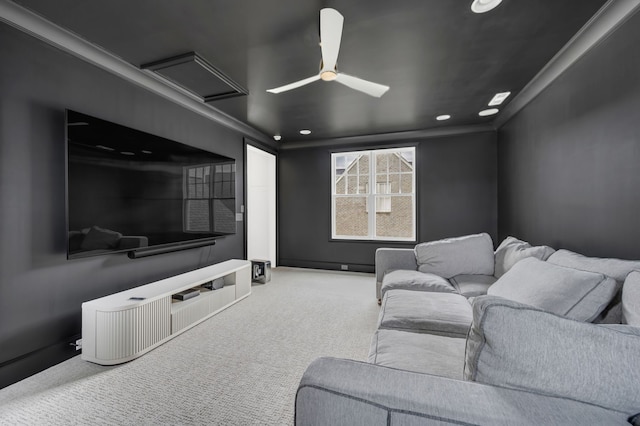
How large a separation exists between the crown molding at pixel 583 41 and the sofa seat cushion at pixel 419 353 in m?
2.36

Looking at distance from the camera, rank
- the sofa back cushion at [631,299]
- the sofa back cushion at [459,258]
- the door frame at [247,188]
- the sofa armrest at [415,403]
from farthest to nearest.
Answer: the door frame at [247,188] < the sofa back cushion at [459,258] < the sofa back cushion at [631,299] < the sofa armrest at [415,403]

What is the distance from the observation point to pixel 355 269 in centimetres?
516

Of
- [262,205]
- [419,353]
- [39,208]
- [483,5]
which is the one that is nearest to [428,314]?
[419,353]

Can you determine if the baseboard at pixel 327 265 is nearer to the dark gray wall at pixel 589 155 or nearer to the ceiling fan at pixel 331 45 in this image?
the dark gray wall at pixel 589 155

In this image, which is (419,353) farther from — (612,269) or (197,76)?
(197,76)

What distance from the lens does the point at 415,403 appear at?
25.4 inches

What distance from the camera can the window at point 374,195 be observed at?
16.5ft

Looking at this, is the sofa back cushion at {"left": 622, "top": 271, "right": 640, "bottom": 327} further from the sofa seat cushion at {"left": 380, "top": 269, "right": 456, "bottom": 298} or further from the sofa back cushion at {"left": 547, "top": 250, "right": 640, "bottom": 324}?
the sofa seat cushion at {"left": 380, "top": 269, "right": 456, "bottom": 298}

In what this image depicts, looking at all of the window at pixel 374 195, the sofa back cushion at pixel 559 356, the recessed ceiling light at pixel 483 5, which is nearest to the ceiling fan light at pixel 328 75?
the recessed ceiling light at pixel 483 5

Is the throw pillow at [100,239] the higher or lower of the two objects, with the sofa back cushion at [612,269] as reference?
higher

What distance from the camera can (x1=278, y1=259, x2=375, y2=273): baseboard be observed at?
5105mm

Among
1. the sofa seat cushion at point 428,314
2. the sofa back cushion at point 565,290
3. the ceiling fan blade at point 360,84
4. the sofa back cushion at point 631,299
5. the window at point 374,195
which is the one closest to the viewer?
the sofa back cushion at point 631,299

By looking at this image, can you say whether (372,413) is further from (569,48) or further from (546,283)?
(569,48)

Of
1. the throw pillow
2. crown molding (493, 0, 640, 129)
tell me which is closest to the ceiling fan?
crown molding (493, 0, 640, 129)
